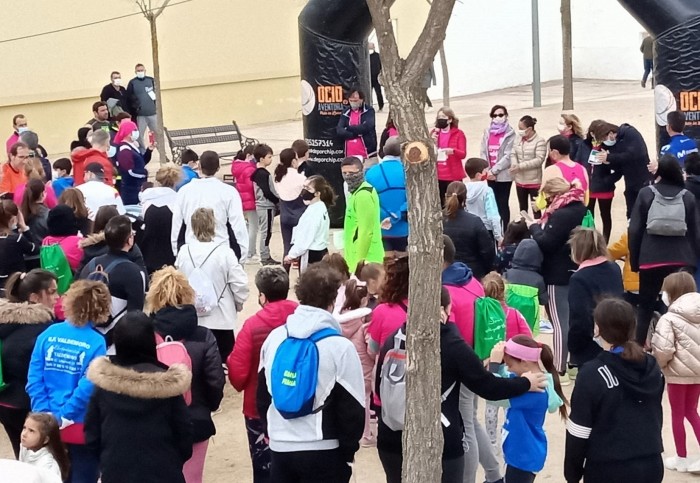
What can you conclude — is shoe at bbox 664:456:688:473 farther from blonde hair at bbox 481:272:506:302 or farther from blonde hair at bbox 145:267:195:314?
blonde hair at bbox 145:267:195:314

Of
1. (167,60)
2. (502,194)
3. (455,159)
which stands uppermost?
(167,60)

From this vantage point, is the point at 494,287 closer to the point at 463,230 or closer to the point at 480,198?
the point at 463,230

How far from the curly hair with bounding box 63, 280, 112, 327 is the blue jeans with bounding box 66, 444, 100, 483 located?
71 cm

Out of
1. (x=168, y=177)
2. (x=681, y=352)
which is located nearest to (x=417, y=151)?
(x=681, y=352)

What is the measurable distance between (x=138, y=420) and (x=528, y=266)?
3794 mm

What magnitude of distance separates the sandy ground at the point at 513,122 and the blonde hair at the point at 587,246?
1331 millimetres

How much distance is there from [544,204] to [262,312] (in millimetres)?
3496

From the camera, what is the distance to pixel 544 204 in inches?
356

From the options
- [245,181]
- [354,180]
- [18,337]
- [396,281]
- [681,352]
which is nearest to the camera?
[396,281]

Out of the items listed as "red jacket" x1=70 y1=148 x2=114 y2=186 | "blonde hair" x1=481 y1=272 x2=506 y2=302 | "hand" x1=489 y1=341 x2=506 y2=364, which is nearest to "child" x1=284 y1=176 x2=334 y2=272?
"red jacket" x1=70 y1=148 x2=114 y2=186

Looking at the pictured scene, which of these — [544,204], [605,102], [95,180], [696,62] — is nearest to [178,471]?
[544,204]

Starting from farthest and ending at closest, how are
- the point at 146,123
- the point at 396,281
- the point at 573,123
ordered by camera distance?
the point at 146,123
the point at 573,123
the point at 396,281

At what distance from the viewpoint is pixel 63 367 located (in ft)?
19.6

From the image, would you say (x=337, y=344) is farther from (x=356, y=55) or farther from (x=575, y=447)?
(x=356, y=55)
